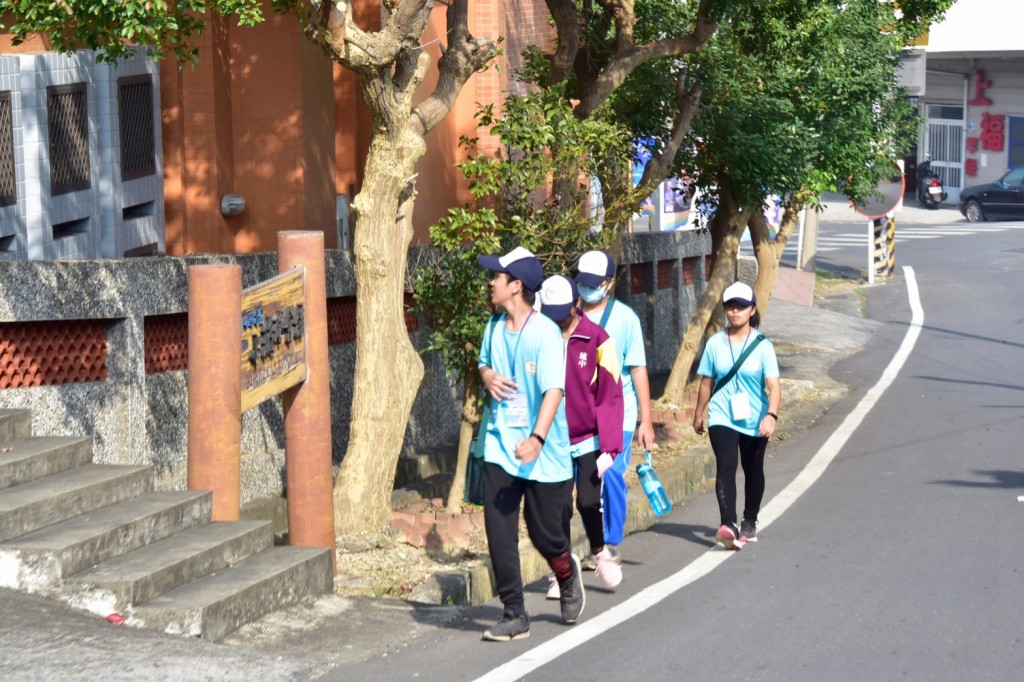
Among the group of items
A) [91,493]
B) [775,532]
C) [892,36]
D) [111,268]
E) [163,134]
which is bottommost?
[775,532]

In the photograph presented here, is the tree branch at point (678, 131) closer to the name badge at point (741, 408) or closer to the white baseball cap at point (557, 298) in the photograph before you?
the name badge at point (741, 408)

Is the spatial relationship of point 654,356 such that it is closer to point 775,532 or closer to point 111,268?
point 775,532

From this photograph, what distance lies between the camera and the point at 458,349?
10812 mm

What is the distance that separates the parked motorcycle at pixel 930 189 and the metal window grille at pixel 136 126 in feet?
120

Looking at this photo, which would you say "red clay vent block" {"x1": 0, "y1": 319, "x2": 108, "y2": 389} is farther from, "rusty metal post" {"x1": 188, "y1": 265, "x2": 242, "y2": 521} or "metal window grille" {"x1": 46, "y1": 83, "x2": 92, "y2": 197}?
"metal window grille" {"x1": 46, "y1": 83, "x2": 92, "y2": 197}

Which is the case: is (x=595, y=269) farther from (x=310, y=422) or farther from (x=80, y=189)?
(x=80, y=189)

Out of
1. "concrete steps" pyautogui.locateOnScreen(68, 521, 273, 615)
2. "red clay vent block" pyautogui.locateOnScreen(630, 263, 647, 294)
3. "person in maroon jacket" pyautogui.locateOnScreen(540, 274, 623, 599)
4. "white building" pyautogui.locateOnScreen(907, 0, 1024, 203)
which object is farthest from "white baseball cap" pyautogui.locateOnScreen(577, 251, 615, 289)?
"white building" pyautogui.locateOnScreen(907, 0, 1024, 203)

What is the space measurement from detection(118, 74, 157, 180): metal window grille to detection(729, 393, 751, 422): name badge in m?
6.13

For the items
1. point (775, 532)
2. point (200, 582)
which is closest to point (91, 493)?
point (200, 582)

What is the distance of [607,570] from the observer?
823 centimetres

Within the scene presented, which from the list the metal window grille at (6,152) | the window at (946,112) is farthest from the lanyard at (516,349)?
the window at (946,112)

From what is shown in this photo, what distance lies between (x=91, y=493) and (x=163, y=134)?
683 cm

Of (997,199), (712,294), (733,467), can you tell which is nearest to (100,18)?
(733,467)

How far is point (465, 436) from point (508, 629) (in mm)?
3961
